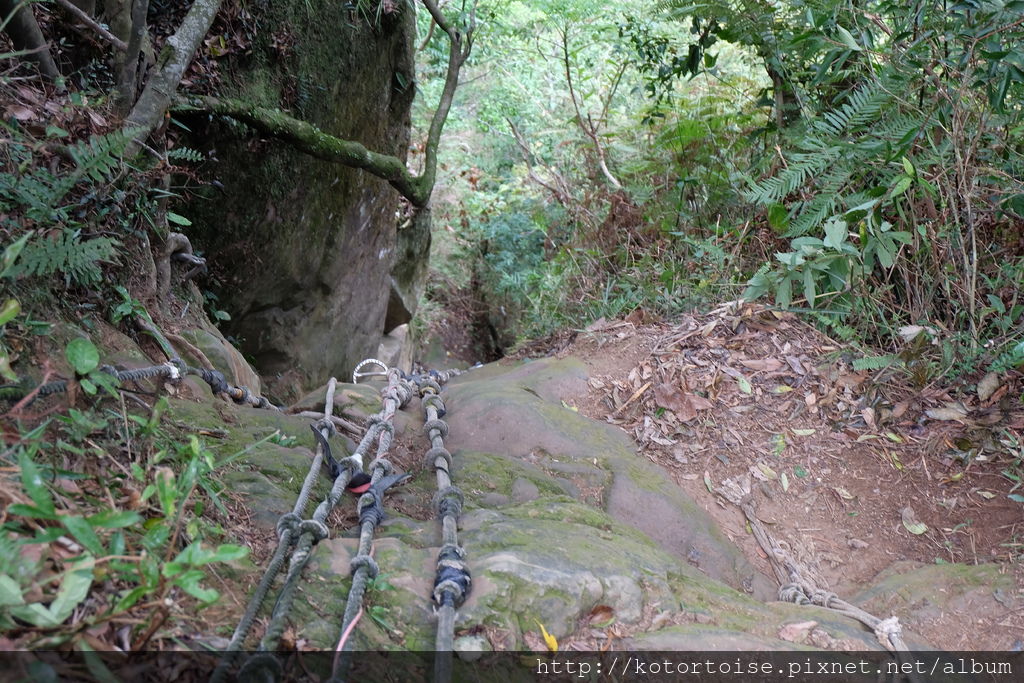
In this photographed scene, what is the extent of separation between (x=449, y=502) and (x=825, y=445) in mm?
1894

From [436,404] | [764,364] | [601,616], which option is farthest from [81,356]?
[764,364]

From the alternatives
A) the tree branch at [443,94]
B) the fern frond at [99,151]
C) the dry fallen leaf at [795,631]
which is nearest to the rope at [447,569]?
the dry fallen leaf at [795,631]

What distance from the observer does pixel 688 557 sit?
239 centimetres

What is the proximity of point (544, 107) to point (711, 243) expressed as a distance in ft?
20.6

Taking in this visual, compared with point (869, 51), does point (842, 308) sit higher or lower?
lower

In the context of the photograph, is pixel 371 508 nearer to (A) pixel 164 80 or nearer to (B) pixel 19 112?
(B) pixel 19 112

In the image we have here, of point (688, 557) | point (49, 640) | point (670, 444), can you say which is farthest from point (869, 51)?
point (49, 640)

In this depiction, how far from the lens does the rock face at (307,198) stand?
151 inches

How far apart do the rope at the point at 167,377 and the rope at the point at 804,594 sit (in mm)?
2086

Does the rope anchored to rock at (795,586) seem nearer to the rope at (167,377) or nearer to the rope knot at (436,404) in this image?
the rope knot at (436,404)

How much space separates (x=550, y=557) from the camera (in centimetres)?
172

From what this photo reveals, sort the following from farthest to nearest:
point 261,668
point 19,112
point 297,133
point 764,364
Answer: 1. point 297,133
2. point 764,364
3. point 19,112
4. point 261,668

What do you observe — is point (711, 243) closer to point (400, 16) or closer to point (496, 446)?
point (496, 446)

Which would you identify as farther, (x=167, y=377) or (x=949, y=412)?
(x=949, y=412)
